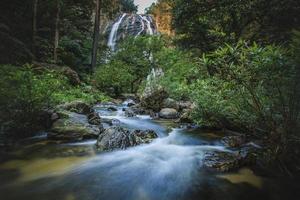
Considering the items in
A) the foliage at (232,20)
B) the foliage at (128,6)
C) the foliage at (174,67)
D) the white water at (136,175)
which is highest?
the foliage at (128,6)

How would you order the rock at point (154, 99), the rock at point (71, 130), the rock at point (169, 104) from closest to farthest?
the rock at point (71, 130), the rock at point (169, 104), the rock at point (154, 99)

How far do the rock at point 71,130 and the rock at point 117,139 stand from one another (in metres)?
0.62

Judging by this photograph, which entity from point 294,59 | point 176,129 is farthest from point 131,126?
point 294,59

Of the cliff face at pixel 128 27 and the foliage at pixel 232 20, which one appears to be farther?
the cliff face at pixel 128 27

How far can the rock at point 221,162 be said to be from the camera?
18.4 feet

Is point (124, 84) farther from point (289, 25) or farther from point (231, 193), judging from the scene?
point (231, 193)

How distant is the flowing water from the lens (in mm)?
4602

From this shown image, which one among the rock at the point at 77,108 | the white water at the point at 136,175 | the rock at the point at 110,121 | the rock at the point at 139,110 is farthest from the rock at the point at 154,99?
the white water at the point at 136,175

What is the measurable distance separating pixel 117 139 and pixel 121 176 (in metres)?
1.58

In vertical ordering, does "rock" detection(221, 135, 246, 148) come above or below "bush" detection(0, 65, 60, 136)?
below

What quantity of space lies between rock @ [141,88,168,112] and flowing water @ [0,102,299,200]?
20.6ft

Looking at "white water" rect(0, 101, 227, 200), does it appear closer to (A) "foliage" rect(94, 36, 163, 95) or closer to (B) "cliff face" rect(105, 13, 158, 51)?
(A) "foliage" rect(94, 36, 163, 95)

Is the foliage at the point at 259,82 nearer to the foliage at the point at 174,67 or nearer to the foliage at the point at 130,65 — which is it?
the foliage at the point at 174,67

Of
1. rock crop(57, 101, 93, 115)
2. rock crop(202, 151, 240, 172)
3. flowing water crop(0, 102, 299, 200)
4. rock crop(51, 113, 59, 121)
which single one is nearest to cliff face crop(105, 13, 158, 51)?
rock crop(57, 101, 93, 115)
